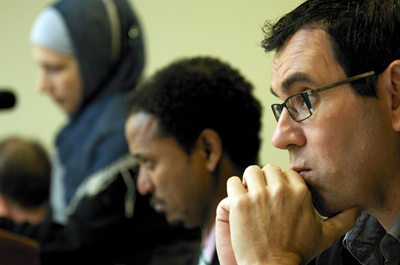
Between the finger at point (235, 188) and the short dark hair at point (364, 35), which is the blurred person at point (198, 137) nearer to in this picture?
the finger at point (235, 188)

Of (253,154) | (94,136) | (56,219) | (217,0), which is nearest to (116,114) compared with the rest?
(94,136)

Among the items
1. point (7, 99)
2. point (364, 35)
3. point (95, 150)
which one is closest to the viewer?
point (364, 35)

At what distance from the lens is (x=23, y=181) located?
7.02 ft

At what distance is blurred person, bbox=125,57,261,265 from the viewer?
1391 mm

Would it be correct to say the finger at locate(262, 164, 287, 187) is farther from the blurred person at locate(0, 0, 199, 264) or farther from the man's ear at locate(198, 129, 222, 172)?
the blurred person at locate(0, 0, 199, 264)

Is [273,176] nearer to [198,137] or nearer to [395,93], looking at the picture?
[395,93]

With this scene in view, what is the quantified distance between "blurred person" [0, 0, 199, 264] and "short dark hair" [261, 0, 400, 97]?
1.14 meters

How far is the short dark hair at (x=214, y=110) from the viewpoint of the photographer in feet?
4.56

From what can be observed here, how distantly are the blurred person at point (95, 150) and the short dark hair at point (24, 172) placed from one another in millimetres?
81

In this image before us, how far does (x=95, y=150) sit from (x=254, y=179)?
4.41 ft

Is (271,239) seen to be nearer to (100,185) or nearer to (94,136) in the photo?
(100,185)

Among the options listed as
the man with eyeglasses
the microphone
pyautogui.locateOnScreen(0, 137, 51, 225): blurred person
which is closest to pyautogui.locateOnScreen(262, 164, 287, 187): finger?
the man with eyeglasses

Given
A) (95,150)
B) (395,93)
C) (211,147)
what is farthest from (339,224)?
(95,150)

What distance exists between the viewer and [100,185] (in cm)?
196
